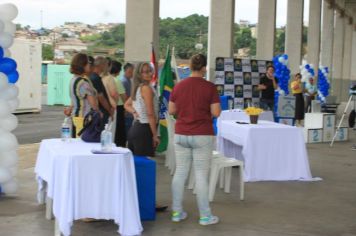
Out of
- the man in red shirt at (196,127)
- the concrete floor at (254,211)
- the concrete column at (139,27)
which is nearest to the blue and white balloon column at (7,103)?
the concrete floor at (254,211)

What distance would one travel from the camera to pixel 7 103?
20.7ft

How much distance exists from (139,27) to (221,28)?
15.1 feet

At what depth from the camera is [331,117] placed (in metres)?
13.0

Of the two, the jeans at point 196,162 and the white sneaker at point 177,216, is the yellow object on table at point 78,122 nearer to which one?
the jeans at point 196,162

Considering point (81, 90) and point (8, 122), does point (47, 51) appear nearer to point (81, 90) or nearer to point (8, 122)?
point (8, 122)

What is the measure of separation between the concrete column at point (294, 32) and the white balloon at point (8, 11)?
18.4 meters

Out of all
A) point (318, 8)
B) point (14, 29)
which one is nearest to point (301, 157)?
point (14, 29)

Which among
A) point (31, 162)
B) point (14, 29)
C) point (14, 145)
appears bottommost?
point (31, 162)

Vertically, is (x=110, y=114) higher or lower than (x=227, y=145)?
higher

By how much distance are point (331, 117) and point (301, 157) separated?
18.0ft

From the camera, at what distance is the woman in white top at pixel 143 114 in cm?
578

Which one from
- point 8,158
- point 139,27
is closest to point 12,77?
point 8,158

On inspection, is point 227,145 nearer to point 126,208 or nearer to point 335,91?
point 126,208

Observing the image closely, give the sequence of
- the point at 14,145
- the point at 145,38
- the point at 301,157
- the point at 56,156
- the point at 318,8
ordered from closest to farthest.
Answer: the point at 56,156 → the point at 14,145 → the point at 301,157 → the point at 145,38 → the point at 318,8
